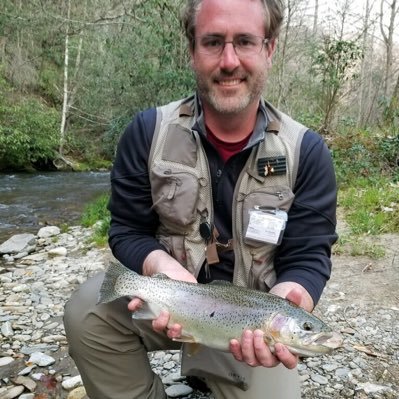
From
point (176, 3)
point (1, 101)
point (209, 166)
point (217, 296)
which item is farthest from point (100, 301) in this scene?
point (1, 101)

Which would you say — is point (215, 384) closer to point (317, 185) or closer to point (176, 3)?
point (317, 185)

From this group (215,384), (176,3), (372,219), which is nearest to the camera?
(215,384)

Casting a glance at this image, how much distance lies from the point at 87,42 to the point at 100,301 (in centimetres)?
2744

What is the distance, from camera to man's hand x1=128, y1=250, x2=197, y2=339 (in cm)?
205

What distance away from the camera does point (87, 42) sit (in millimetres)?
27094

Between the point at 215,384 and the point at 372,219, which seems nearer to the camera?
the point at 215,384

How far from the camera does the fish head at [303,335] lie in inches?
71.6

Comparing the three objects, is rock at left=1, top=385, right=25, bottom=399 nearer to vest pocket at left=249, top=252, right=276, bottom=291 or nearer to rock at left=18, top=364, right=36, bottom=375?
rock at left=18, top=364, right=36, bottom=375

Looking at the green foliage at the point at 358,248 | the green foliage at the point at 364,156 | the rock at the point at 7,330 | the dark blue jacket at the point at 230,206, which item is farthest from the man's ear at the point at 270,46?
the green foliage at the point at 364,156

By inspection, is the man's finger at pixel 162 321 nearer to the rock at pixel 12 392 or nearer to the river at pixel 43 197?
the rock at pixel 12 392

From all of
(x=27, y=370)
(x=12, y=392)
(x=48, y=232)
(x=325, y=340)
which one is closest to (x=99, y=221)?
(x=48, y=232)

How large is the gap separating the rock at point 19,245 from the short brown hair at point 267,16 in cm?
581

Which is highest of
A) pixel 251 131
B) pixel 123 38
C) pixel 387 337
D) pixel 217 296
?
pixel 123 38

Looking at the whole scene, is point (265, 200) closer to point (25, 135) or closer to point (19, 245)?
point (19, 245)
